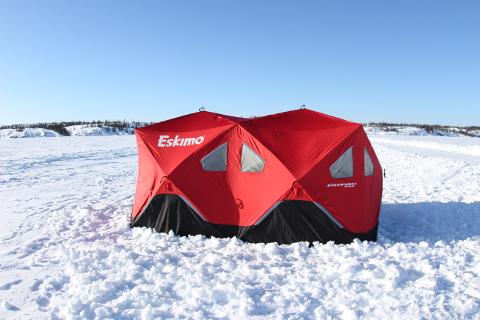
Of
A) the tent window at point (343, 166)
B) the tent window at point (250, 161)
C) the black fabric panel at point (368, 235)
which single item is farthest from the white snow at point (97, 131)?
the black fabric panel at point (368, 235)

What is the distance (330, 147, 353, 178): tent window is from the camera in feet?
20.9

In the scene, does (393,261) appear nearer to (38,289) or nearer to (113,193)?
(38,289)

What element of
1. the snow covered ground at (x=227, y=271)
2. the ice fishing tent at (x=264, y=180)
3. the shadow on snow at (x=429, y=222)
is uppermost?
the ice fishing tent at (x=264, y=180)

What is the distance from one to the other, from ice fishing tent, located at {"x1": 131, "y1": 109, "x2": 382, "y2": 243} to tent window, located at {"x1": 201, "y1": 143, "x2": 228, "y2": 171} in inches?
0.7

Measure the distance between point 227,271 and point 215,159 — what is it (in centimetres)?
238

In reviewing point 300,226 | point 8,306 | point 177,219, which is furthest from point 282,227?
point 8,306

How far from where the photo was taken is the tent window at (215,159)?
22.7 ft

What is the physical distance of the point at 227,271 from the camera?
5.20 meters

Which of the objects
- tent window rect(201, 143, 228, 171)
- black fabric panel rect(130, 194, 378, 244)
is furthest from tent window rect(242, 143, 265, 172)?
black fabric panel rect(130, 194, 378, 244)

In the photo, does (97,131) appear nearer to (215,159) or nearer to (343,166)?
(215,159)

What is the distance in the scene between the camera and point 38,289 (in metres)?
4.63

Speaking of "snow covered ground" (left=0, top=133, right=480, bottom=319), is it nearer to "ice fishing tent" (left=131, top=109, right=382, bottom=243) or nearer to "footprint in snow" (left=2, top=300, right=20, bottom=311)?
"footprint in snow" (left=2, top=300, right=20, bottom=311)

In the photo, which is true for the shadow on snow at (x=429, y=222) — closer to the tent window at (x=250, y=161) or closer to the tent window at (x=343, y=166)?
the tent window at (x=343, y=166)

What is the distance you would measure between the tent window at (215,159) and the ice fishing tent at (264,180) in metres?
0.02
